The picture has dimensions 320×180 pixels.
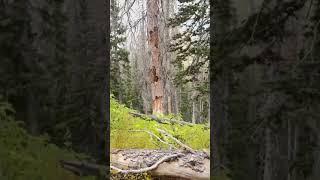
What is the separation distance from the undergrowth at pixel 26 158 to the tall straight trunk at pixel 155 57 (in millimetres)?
11235

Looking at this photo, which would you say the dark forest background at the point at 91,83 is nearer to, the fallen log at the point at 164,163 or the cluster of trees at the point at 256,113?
the cluster of trees at the point at 256,113

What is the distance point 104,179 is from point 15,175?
0.70m

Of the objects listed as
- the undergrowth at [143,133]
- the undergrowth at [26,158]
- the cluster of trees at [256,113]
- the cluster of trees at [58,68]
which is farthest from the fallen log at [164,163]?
the undergrowth at [26,158]

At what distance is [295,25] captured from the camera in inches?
89.0

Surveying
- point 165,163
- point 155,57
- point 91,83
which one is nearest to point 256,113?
point 91,83

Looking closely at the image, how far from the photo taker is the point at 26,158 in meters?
1.62

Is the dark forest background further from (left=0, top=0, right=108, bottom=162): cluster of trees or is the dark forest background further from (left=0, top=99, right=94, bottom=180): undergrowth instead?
(left=0, top=99, right=94, bottom=180): undergrowth

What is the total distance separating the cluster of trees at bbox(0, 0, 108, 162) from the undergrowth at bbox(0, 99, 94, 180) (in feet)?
1.23

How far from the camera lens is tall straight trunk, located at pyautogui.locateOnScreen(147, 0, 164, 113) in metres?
13.0

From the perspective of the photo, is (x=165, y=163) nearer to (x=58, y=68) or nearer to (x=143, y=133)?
(x=143, y=133)

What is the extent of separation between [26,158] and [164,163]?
5.20m

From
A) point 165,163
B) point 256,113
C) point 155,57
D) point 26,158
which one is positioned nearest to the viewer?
point 26,158

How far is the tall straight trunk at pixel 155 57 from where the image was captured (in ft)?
42.6

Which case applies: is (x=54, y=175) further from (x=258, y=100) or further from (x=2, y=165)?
(x=258, y=100)
